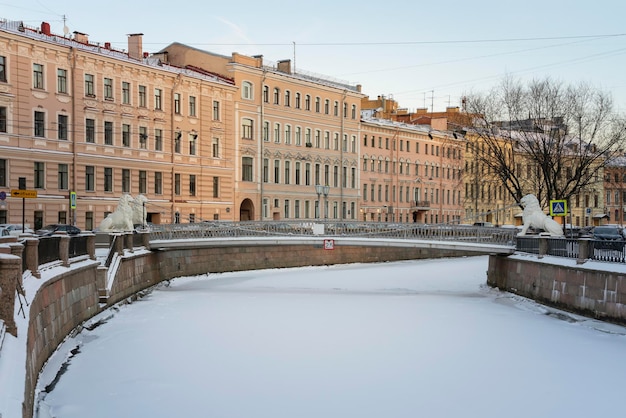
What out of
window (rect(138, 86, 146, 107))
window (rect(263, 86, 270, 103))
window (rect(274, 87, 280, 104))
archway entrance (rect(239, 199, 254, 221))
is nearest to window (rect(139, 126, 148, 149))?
window (rect(138, 86, 146, 107))

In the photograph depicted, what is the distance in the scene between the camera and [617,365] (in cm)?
1705

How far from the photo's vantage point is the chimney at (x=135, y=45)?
147ft

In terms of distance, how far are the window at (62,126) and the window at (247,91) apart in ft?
45.5

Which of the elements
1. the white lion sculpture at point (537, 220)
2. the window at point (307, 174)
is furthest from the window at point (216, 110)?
the white lion sculpture at point (537, 220)

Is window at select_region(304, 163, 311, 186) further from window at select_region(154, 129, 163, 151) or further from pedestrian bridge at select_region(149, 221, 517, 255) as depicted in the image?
pedestrian bridge at select_region(149, 221, 517, 255)

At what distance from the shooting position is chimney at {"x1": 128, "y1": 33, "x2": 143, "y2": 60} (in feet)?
147

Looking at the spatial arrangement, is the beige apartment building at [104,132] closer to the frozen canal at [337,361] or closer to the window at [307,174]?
the window at [307,174]

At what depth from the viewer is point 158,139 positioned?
44.0 meters

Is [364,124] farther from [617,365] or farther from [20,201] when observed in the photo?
[617,365]

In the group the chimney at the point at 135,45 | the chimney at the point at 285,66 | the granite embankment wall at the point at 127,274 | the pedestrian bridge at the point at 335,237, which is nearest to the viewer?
the granite embankment wall at the point at 127,274

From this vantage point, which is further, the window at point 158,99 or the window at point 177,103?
the window at point 177,103

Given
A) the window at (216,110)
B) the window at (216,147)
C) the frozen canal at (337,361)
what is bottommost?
the frozen canal at (337,361)

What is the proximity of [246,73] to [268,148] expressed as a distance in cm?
507

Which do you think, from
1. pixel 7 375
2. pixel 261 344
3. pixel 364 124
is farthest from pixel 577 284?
pixel 364 124
